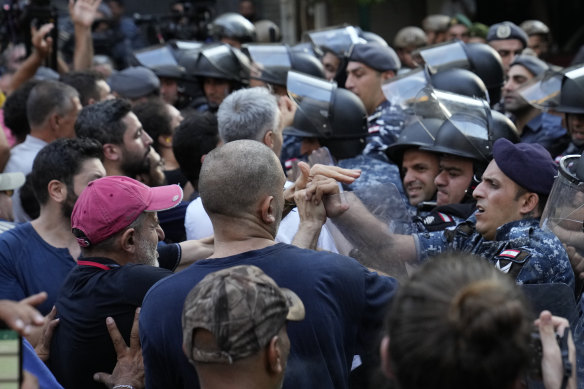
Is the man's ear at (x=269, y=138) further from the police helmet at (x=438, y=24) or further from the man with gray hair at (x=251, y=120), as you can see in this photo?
the police helmet at (x=438, y=24)

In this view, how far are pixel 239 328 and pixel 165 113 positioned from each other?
3990 millimetres

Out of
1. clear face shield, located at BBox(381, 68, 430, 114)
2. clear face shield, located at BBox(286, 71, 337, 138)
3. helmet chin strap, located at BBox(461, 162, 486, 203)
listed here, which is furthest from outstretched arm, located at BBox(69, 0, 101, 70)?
helmet chin strap, located at BBox(461, 162, 486, 203)

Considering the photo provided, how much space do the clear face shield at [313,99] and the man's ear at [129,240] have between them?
217 centimetres

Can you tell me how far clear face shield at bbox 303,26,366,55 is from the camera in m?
8.18

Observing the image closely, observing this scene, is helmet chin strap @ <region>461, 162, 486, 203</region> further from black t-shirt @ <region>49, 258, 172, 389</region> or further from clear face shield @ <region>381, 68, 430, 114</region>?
black t-shirt @ <region>49, 258, 172, 389</region>

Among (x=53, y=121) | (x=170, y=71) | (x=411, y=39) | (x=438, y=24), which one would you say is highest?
(x=53, y=121)

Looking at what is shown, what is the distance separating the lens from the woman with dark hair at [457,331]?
1591 millimetres

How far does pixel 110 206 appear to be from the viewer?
3137 millimetres

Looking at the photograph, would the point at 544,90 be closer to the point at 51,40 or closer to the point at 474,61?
the point at 474,61

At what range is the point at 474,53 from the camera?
693 centimetres

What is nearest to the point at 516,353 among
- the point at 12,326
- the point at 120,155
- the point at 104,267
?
the point at 12,326

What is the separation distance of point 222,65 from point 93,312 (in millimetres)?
4710

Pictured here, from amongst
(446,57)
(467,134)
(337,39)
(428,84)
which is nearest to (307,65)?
(337,39)

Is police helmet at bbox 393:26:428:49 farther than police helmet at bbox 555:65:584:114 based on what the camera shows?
Yes
